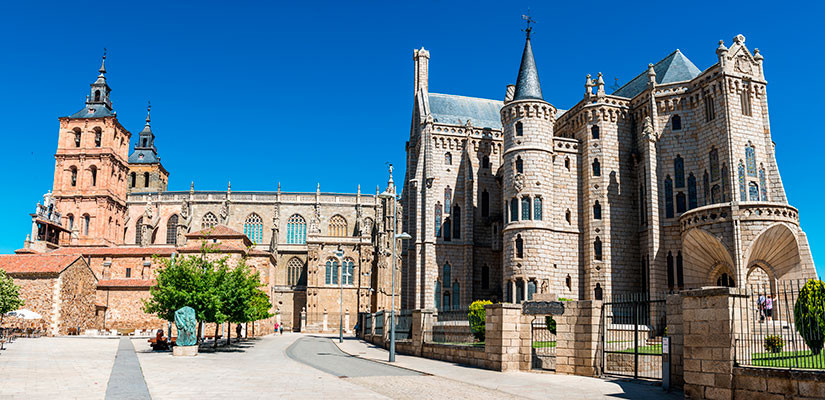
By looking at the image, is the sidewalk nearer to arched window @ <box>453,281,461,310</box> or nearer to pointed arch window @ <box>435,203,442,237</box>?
arched window @ <box>453,281,461,310</box>

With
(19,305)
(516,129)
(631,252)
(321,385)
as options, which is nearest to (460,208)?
(516,129)

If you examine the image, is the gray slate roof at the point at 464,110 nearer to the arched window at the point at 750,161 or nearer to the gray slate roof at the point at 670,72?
the gray slate roof at the point at 670,72

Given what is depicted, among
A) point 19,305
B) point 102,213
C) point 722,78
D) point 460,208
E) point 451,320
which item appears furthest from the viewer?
point 102,213

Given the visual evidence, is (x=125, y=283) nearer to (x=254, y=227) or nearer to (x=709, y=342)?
(x=254, y=227)

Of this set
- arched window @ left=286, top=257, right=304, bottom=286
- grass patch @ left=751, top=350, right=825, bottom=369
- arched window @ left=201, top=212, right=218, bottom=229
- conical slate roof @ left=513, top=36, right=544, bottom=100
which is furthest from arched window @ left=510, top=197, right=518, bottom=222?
arched window @ left=201, top=212, right=218, bottom=229

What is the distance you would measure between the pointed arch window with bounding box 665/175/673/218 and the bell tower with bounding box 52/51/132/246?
57.1 m

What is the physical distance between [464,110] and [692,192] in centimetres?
2223

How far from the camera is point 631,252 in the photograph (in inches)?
1574

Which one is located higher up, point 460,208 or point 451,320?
point 460,208

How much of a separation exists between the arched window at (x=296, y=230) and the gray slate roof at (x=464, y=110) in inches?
1067

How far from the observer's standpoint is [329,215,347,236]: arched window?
74.7 meters

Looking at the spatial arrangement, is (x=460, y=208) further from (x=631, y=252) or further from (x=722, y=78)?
(x=722, y=78)

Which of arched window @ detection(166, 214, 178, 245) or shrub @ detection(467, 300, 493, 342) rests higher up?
arched window @ detection(166, 214, 178, 245)

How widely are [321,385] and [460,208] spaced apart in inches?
1275
